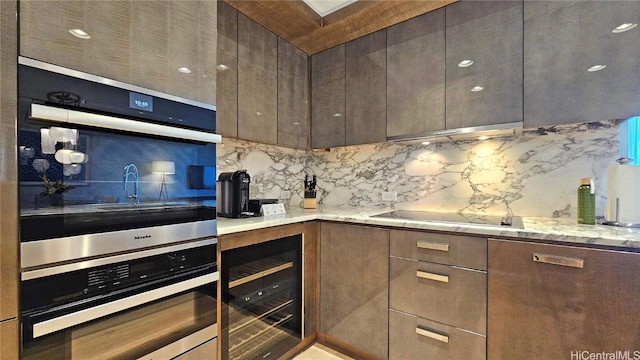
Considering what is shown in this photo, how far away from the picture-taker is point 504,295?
1.39m

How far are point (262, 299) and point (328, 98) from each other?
1661 millimetres

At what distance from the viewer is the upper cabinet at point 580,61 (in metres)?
1.39

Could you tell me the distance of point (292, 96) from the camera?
92.9 inches

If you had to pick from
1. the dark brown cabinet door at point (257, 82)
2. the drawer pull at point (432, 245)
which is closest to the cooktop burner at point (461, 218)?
the drawer pull at point (432, 245)

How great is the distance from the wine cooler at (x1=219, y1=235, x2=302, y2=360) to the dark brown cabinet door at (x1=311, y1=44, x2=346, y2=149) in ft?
3.15

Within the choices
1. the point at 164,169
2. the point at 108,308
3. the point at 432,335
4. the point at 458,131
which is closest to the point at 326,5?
the point at 458,131

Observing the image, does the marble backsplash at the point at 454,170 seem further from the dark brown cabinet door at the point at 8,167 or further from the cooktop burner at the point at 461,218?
the dark brown cabinet door at the point at 8,167

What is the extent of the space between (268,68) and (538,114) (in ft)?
5.92

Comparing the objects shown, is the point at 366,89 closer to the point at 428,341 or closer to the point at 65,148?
the point at 428,341

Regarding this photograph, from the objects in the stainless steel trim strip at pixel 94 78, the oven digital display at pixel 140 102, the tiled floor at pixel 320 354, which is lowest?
the tiled floor at pixel 320 354

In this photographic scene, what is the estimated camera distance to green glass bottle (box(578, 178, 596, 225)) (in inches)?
60.6

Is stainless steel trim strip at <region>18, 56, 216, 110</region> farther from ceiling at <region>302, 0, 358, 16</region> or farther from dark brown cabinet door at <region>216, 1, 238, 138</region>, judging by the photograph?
ceiling at <region>302, 0, 358, 16</region>

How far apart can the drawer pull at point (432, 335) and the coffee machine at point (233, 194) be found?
4.14 ft

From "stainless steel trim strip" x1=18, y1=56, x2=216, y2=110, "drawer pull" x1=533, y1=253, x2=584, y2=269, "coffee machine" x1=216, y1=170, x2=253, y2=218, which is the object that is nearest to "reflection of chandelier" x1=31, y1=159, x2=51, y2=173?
"stainless steel trim strip" x1=18, y1=56, x2=216, y2=110
